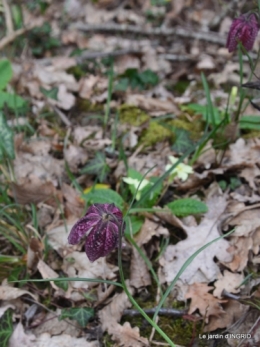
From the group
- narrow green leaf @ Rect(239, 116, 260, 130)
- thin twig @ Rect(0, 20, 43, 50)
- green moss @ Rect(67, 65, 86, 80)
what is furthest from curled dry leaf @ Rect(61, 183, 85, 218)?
thin twig @ Rect(0, 20, 43, 50)

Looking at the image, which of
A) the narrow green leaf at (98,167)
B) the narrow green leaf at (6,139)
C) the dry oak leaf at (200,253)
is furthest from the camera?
the narrow green leaf at (98,167)

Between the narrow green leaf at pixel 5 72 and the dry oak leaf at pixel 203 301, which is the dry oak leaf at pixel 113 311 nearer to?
the dry oak leaf at pixel 203 301

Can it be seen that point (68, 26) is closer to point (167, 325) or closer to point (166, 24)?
point (166, 24)

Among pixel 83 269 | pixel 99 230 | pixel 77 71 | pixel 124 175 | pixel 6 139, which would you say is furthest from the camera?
pixel 77 71

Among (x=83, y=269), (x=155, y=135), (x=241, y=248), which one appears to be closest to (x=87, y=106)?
(x=155, y=135)

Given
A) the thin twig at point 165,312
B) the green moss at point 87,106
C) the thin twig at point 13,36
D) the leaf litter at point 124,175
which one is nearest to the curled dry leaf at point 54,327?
the leaf litter at point 124,175

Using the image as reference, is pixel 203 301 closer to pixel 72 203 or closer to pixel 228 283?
pixel 228 283
